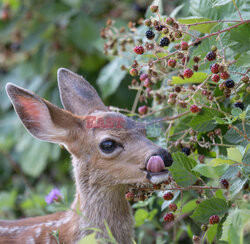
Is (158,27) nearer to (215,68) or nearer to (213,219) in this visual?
(215,68)

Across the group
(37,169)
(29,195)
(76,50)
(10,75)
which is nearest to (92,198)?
(29,195)

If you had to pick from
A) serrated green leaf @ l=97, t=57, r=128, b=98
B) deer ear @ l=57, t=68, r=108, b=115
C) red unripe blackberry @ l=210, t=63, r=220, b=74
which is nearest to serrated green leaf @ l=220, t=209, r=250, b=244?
red unripe blackberry @ l=210, t=63, r=220, b=74

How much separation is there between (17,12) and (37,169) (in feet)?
5.92

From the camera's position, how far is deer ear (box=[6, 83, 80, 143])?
2682 mm

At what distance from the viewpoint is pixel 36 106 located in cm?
271

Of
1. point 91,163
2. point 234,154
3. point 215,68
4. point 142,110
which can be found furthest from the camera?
point 142,110

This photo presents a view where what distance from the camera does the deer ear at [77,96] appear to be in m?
2.97

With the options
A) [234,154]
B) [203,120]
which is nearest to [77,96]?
[203,120]

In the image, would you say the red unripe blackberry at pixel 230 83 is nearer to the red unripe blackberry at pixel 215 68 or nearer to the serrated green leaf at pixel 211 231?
the red unripe blackberry at pixel 215 68

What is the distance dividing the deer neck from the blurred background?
1.90 metres

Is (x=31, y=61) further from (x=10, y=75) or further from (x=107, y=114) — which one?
(x=107, y=114)

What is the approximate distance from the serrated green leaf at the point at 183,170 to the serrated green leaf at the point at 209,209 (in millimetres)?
134

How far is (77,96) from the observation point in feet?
9.95

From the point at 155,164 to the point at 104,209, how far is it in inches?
20.4
